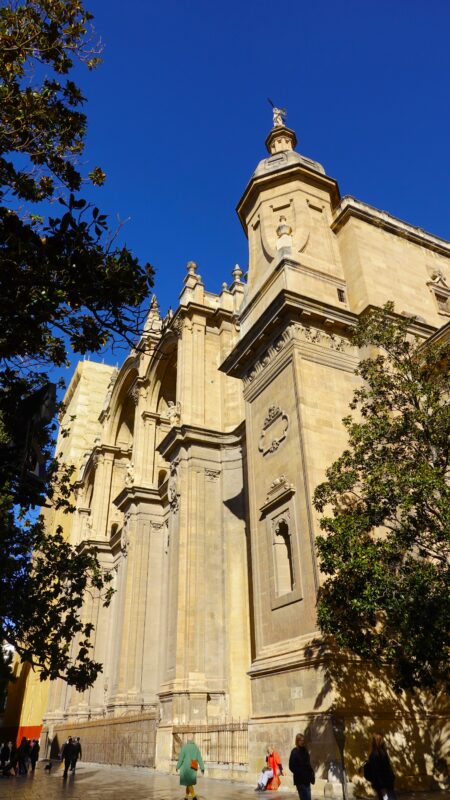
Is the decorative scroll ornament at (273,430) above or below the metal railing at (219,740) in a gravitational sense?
above

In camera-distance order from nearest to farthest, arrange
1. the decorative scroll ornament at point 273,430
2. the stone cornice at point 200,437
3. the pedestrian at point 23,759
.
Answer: the decorative scroll ornament at point 273,430 → the stone cornice at point 200,437 → the pedestrian at point 23,759

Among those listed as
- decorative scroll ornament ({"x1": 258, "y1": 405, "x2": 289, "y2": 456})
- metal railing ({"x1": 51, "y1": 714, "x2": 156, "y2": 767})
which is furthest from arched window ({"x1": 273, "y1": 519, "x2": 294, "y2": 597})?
metal railing ({"x1": 51, "y1": 714, "x2": 156, "y2": 767})

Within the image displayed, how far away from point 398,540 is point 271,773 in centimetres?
534

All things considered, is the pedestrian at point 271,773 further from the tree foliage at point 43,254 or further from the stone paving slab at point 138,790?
the tree foliage at point 43,254

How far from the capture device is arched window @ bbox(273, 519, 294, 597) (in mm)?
13266

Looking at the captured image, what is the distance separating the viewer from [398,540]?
930 centimetres

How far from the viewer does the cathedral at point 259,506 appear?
36.8ft

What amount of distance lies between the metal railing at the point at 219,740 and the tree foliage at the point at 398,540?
5.88 metres

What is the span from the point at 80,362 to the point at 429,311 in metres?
43.3

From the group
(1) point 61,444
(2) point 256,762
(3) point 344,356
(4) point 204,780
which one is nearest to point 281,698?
(2) point 256,762

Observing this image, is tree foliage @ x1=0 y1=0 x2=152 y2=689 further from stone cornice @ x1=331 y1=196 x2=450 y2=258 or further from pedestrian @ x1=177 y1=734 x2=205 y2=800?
stone cornice @ x1=331 y1=196 x2=450 y2=258

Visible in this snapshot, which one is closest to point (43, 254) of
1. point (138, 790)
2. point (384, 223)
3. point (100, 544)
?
point (138, 790)

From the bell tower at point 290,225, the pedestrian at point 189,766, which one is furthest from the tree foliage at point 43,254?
the bell tower at point 290,225

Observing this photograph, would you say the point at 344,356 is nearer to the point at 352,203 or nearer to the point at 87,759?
the point at 352,203
